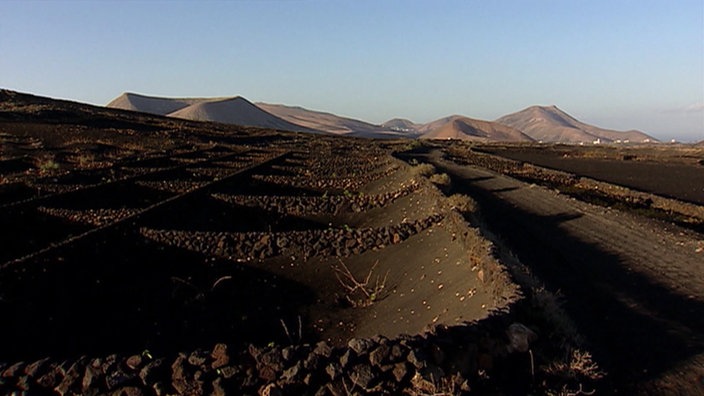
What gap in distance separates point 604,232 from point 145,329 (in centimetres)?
1174

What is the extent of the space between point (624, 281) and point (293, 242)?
22.6 feet

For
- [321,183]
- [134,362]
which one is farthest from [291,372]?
[321,183]

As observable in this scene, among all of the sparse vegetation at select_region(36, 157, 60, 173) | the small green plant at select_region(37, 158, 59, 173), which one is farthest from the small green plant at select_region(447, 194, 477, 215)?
the small green plant at select_region(37, 158, 59, 173)

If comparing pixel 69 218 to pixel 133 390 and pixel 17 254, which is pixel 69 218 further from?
pixel 133 390

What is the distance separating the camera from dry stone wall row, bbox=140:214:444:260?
12.0 m

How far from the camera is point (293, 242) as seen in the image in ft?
40.2

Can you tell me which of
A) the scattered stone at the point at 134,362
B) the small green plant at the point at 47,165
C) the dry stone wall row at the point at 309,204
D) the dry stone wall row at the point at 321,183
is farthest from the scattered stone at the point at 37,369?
the small green plant at the point at 47,165

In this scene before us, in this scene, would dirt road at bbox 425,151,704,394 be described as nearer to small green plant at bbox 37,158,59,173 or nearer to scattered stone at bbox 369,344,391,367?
scattered stone at bbox 369,344,391,367

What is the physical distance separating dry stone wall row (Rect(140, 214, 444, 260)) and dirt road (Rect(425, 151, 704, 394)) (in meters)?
2.90

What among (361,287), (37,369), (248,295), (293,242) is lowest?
(248,295)

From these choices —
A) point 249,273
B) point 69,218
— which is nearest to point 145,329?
point 249,273

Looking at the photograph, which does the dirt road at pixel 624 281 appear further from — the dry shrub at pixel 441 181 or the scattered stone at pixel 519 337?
the dry shrub at pixel 441 181

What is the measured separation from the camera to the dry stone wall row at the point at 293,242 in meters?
12.0

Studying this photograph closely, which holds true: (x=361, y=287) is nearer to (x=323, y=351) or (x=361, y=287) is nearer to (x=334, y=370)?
(x=323, y=351)
